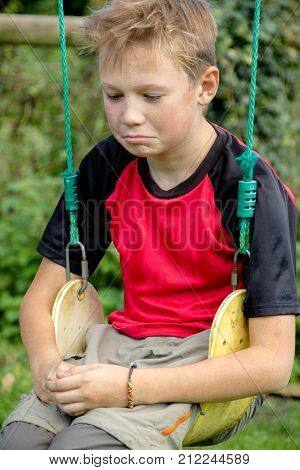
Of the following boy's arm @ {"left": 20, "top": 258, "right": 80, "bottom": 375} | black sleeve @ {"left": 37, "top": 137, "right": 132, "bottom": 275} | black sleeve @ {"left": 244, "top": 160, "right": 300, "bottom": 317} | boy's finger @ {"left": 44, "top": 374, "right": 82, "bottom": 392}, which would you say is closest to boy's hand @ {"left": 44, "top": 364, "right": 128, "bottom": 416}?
boy's finger @ {"left": 44, "top": 374, "right": 82, "bottom": 392}

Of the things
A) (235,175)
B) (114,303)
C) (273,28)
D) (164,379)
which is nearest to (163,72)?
(235,175)

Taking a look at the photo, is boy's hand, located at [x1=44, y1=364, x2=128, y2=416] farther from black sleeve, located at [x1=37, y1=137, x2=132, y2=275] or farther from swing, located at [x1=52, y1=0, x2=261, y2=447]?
black sleeve, located at [x1=37, y1=137, x2=132, y2=275]

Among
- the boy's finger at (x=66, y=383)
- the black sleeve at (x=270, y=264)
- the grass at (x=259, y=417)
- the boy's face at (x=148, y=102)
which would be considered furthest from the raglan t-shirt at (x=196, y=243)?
the grass at (x=259, y=417)

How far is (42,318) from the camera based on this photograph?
1981 mm

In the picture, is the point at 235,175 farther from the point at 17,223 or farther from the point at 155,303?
the point at 17,223

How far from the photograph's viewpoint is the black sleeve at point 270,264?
5.69ft

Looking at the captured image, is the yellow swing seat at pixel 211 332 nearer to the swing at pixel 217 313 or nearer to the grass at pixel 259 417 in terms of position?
the swing at pixel 217 313

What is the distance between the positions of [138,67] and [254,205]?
370 millimetres

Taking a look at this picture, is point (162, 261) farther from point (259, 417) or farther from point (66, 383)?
point (259, 417)

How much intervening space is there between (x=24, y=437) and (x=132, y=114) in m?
0.70

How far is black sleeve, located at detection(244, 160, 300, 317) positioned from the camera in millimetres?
1733

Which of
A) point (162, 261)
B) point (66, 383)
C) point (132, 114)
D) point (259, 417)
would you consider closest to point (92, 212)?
point (162, 261)

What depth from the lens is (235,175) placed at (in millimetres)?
1842

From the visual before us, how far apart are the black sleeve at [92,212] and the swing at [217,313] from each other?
5 cm
